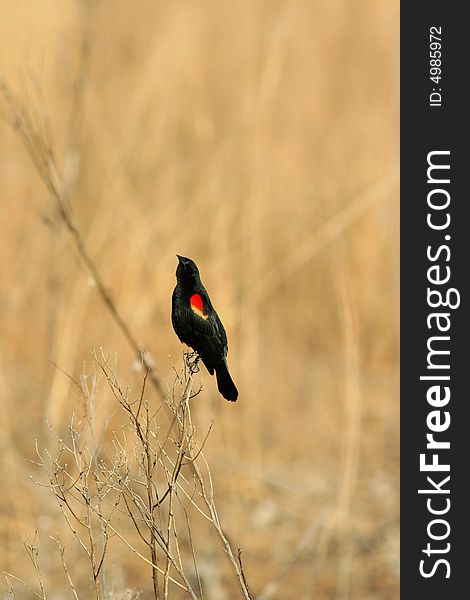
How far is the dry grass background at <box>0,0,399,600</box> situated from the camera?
452cm

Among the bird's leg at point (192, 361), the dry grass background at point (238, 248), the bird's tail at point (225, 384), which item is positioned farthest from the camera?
the dry grass background at point (238, 248)

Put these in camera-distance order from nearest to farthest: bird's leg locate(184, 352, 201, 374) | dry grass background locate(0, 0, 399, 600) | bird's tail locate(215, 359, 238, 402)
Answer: bird's tail locate(215, 359, 238, 402), bird's leg locate(184, 352, 201, 374), dry grass background locate(0, 0, 399, 600)

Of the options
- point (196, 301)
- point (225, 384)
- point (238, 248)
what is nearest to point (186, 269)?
point (196, 301)

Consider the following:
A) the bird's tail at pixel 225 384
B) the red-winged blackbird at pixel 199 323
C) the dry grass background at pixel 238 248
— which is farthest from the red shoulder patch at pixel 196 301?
the dry grass background at pixel 238 248

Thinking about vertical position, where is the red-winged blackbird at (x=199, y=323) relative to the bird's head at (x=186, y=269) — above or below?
→ below

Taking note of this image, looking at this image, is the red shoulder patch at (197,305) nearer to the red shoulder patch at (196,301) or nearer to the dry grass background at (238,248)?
the red shoulder patch at (196,301)

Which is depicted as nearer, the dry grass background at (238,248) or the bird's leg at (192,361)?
the bird's leg at (192,361)

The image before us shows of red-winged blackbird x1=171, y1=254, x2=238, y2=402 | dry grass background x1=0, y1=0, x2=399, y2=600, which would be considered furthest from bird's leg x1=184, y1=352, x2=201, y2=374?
dry grass background x1=0, y1=0, x2=399, y2=600

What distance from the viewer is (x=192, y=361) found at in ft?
5.59

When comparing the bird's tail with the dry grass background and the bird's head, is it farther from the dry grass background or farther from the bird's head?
the dry grass background

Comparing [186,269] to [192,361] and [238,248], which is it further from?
[238,248]

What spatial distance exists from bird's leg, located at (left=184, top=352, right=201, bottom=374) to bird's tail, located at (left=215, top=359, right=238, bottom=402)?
0.06 meters

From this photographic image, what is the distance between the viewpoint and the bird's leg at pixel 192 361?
1.66m

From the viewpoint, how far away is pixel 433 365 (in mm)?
3281
